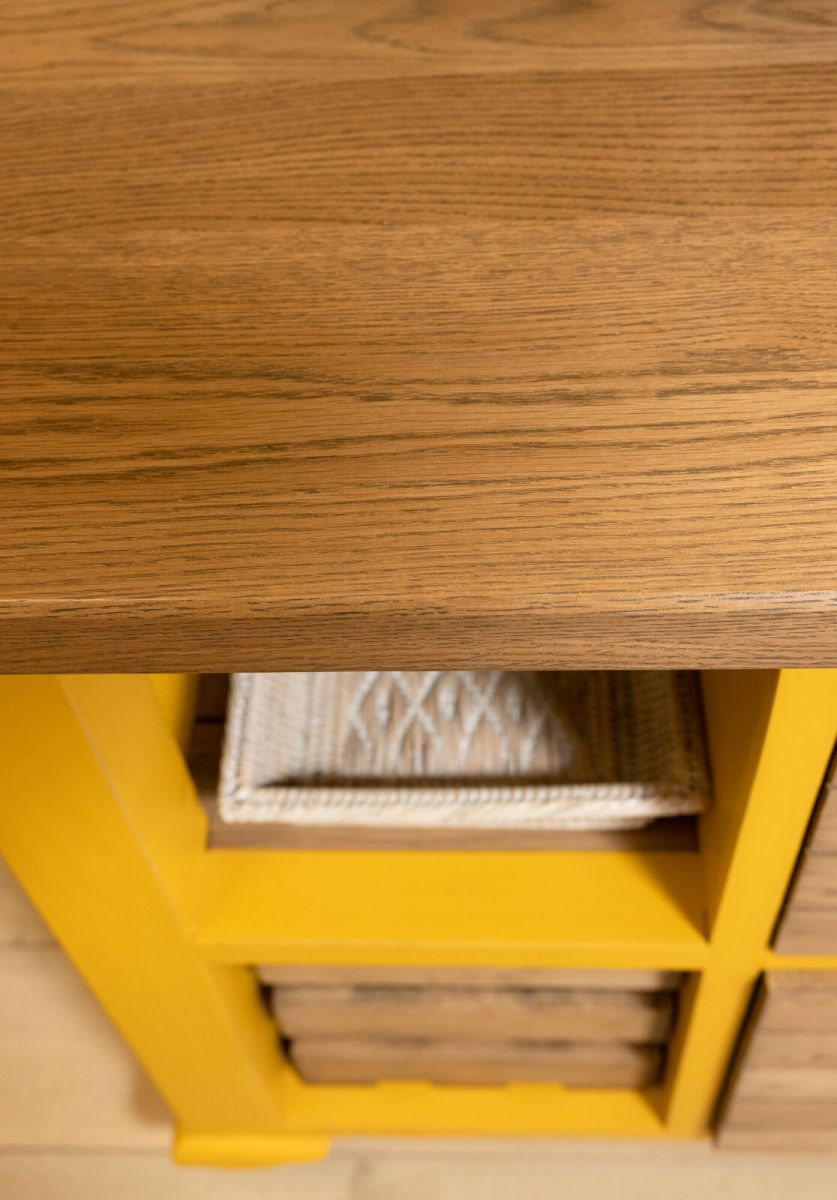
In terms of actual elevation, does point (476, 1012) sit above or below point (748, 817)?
below

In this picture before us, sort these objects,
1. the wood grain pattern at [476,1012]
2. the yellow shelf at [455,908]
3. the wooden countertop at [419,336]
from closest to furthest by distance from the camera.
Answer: the wooden countertop at [419,336]
the yellow shelf at [455,908]
the wood grain pattern at [476,1012]

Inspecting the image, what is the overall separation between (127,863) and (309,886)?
125 mm

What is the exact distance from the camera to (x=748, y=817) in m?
0.53

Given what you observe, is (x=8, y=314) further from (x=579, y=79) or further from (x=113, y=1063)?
(x=113, y=1063)

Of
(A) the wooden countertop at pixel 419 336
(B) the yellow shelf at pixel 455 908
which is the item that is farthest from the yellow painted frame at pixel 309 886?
(A) the wooden countertop at pixel 419 336

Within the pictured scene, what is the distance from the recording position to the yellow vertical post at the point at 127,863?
503 millimetres

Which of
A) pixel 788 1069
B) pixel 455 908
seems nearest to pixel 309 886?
pixel 455 908

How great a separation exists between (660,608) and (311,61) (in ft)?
1.24

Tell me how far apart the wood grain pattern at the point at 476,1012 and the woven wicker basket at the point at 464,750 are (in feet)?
0.59

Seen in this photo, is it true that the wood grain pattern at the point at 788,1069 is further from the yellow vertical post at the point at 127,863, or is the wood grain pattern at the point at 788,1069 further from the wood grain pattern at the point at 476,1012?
the yellow vertical post at the point at 127,863

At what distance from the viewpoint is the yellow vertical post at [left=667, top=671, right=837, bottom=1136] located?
464 millimetres

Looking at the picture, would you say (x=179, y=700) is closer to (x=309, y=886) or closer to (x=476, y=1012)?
(x=309, y=886)

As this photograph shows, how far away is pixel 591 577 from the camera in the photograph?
35 centimetres

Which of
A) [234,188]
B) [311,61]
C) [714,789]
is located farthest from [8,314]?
[714,789]
